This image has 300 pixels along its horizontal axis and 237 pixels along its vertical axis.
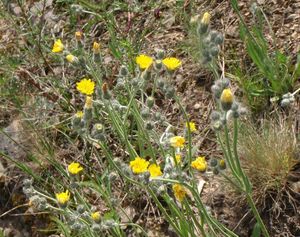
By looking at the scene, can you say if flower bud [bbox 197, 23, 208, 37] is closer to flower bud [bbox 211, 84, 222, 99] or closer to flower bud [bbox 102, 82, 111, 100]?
flower bud [bbox 211, 84, 222, 99]

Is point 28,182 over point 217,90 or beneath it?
beneath

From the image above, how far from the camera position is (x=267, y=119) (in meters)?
2.67

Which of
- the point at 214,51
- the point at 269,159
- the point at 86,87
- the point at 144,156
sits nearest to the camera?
the point at 214,51

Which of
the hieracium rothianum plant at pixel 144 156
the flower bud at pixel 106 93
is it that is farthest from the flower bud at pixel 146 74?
the flower bud at pixel 106 93

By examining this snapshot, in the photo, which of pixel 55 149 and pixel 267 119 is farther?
pixel 55 149

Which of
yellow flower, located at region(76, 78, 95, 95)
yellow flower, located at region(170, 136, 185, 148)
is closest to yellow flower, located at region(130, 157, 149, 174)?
yellow flower, located at region(170, 136, 185, 148)

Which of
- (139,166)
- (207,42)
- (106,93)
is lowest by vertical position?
(139,166)

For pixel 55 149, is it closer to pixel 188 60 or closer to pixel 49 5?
pixel 188 60

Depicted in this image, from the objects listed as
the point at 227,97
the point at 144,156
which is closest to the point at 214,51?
the point at 227,97

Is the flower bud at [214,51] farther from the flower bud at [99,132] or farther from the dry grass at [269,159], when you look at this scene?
the dry grass at [269,159]

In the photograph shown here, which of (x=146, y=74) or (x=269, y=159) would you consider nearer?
(x=146, y=74)

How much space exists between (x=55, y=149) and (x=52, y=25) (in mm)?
1086

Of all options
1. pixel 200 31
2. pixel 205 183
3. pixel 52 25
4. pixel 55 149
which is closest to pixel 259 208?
pixel 205 183

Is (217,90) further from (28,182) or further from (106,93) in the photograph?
(28,182)
